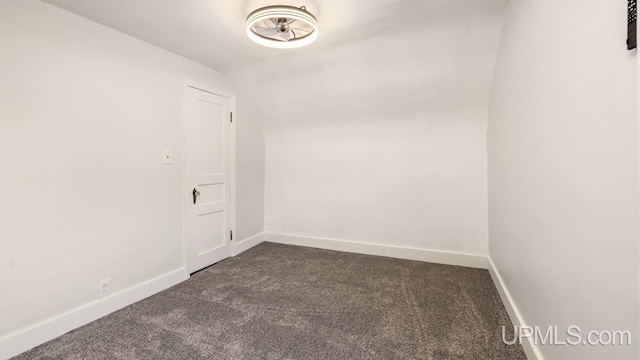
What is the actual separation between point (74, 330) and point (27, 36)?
209 centimetres

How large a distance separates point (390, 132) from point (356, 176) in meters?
0.76

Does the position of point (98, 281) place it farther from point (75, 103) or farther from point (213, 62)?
point (213, 62)

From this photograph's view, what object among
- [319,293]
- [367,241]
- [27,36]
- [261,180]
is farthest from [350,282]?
[27,36]

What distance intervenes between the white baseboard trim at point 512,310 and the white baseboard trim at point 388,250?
25 cm

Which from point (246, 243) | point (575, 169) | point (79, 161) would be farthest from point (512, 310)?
point (79, 161)

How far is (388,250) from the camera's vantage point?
3.59 m

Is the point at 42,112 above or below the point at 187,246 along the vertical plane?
above

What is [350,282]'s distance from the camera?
2.78 meters

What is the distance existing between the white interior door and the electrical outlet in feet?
2.52

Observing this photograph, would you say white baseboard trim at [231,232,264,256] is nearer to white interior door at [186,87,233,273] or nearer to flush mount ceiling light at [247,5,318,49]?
white interior door at [186,87,233,273]

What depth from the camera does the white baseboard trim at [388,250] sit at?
3199 millimetres

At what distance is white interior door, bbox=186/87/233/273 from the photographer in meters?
2.92

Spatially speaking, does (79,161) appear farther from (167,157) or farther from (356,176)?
(356,176)

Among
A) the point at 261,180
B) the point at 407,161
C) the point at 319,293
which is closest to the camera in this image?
the point at 319,293
